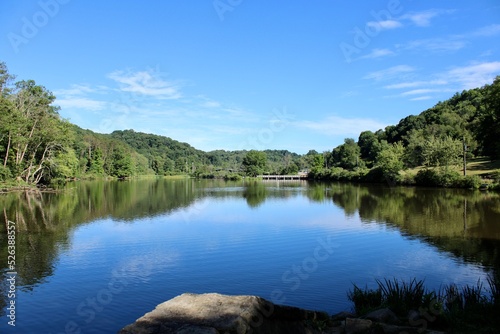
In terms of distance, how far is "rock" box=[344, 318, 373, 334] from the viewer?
7641 millimetres

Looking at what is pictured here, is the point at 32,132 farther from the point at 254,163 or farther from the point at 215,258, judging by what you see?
the point at 254,163

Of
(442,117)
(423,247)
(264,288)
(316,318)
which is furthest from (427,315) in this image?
(442,117)

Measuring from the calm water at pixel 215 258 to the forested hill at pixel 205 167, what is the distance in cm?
2468

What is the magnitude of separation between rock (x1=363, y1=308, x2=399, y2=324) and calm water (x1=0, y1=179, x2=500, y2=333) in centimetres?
189

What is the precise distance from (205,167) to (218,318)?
162592 millimetres

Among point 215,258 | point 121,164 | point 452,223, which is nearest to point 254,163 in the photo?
point 121,164

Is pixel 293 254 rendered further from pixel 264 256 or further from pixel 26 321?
pixel 26 321

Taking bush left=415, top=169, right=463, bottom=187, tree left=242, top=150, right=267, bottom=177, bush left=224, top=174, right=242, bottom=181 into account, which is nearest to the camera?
bush left=415, top=169, right=463, bottom=187

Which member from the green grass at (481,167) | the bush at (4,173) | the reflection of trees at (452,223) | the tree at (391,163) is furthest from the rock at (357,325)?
the tree at (391,163)

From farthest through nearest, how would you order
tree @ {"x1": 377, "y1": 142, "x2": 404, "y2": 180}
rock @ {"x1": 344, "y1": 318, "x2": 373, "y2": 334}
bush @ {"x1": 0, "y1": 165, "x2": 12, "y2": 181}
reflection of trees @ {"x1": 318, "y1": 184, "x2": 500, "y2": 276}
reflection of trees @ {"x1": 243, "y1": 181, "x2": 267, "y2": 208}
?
tree @ {"x1": 377, "y1": 142, "x2": 404, "y2": 180} < bush @ {"x1": 0, "y1": 165, "x2": 12, "y2": 181} < reflection of trees @ {"x1": 243, "y1": 181, "x2": 267, "y2": 208} < reflection of trees @ {"x1": 318, "y1": 184, "x2": 500, "y2": 276} < rock @ {"x1": 344, "y1": 318, "x2": 373, "y2": 334}

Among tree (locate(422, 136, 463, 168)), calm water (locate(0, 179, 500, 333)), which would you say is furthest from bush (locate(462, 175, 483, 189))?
calm water (locate(0, 179, 500, 333))

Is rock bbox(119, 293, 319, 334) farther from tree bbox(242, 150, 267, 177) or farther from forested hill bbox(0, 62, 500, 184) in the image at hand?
tree bbox(242, 150, 267, 177)

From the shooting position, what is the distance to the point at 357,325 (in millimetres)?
7773

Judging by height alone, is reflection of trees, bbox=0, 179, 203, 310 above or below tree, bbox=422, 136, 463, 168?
below
